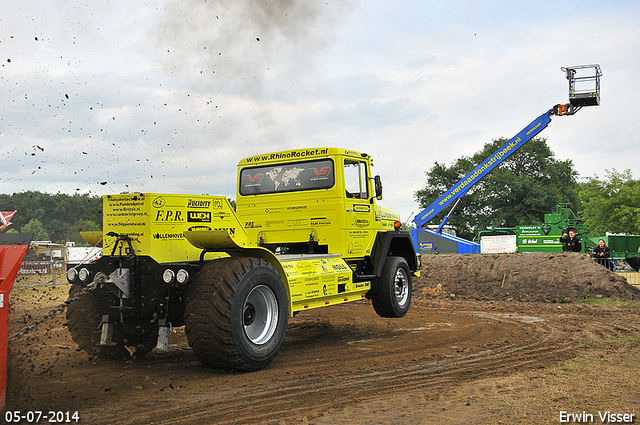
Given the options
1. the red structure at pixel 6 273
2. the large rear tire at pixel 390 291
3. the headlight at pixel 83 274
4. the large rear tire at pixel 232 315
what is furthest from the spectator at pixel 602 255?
the red structure at pixel 6 273

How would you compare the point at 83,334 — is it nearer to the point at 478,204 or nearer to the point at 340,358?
the point at 340,358

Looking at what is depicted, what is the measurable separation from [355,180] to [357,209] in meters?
0.55

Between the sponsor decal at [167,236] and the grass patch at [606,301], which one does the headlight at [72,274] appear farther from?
the grass patch at [606,301]

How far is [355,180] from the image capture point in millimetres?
9594

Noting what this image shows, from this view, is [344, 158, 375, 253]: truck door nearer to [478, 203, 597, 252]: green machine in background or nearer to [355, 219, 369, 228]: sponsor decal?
[355, 219, 369, 228]: sponsor decal

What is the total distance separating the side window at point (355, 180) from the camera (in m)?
9.36

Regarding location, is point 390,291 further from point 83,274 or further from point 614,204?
point 614,204

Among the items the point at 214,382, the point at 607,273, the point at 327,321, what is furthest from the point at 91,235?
the point at 607,273

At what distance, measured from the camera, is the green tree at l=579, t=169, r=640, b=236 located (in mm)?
41688

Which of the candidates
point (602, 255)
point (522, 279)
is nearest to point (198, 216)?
point (522, 279)

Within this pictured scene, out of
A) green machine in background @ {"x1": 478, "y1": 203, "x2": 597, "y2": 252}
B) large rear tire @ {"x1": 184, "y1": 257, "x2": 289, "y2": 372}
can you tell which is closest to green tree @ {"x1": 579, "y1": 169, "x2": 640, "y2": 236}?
green machine in background @ {"x1": 478, "y1": 203, "x2": 597, "y2": 252}

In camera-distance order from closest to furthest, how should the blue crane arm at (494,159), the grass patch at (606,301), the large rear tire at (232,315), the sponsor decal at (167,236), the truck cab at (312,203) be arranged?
the large rear tire at (232,315), the sponsor decal at (167,236), the truck cab at (312,203), the grass patch at (606,301), the blue crane arm at (494,159)

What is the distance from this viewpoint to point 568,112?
79.9 feet

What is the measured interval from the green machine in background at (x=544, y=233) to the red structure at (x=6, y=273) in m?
22.4
